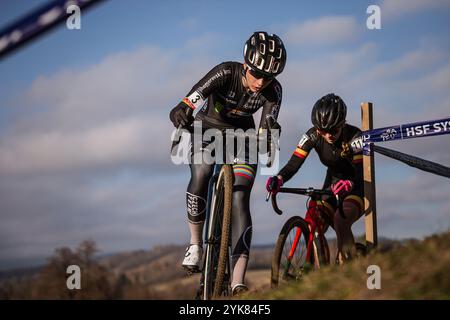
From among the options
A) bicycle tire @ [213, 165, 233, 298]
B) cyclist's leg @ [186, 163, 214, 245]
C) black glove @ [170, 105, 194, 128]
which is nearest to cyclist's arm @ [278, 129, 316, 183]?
cyclist's leg @ [186, 163, 214, 245]

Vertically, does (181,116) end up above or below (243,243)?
above

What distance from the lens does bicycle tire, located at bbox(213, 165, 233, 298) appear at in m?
6.55

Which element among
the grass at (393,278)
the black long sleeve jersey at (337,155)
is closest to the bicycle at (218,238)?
the grass at (393,278)

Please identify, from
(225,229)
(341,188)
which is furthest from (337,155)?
(225,229)

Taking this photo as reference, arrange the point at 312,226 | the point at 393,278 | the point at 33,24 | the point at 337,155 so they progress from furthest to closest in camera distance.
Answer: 1. the point at 337,155
2. the point at 312,226
3. the point at 393,278
4. the point at 33,24

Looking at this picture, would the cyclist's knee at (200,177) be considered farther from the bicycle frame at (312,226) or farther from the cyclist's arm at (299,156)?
the bicycle frame at (312,226)

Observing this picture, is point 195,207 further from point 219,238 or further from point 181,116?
point 181,116

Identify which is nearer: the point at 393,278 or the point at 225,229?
the point at 393,278

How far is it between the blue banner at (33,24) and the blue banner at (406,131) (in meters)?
6.11

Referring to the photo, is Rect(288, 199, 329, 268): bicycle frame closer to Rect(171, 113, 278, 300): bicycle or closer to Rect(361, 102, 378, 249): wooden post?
Rect(171, 113, 278, 300): bicycle

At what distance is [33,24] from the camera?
241 cm

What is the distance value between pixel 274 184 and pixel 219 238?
3.21 ft

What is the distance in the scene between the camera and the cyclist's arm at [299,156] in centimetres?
779

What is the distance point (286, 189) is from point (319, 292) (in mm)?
1750
